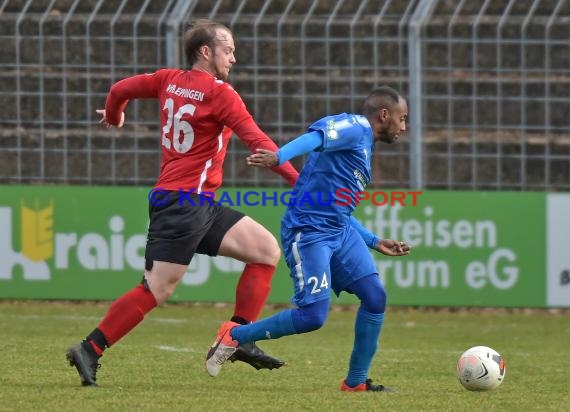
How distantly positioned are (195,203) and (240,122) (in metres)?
0.53

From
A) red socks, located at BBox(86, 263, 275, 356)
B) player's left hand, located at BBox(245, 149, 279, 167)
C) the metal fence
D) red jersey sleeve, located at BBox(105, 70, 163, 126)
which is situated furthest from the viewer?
the metal fence

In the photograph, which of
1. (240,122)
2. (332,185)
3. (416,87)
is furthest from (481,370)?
(416,87)

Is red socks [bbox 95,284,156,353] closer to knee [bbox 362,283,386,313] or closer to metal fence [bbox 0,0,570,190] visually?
knee [bbox 362,283,386,313]

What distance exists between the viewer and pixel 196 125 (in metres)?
7.75

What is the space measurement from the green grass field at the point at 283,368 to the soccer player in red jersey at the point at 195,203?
1.24 feet

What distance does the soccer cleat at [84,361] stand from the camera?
755cm

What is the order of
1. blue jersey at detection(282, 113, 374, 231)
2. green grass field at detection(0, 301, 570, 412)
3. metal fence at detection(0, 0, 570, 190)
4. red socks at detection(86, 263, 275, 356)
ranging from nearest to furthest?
green grass field at detection(0, 301, 570, 412), blue jersey at detection(282, 113, 374, 231), red socks at detection(86, 263, 275, 356), metal fence at detection(0, 0, 570, 190)

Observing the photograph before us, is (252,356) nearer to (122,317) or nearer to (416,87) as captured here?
(122,317)

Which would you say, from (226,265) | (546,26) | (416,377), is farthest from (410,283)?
(416,377)

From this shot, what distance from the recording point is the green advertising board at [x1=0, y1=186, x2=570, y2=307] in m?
13.0

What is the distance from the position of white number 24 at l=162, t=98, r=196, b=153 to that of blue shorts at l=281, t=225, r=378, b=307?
73cm

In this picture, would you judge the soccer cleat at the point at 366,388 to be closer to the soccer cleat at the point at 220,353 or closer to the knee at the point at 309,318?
the knee at the point at 309,318

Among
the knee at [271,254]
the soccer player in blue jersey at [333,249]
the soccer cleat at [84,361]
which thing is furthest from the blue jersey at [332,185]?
the soccer cleat at [84,361]

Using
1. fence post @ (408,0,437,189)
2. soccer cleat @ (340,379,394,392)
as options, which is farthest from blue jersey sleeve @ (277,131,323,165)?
fence post @ (408,0,437,189)
